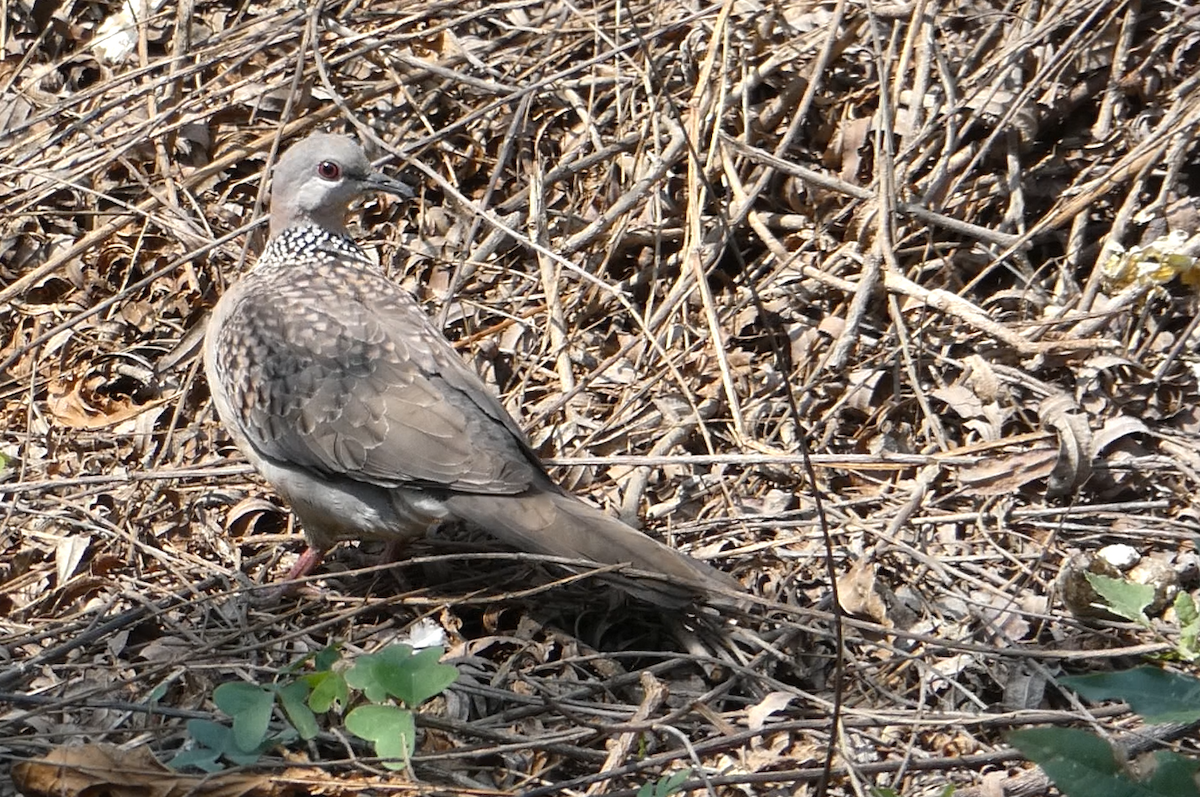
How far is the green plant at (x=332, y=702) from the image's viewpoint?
310cm

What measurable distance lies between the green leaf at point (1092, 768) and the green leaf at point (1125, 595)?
1.22 m

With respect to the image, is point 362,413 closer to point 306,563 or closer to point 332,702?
point 306,563

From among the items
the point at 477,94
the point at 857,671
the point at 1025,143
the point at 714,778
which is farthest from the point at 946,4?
the point at 714,778

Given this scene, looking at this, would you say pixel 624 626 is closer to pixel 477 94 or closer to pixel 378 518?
pixel 378 518

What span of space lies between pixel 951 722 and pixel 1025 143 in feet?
8.77

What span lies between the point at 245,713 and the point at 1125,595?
2224mm

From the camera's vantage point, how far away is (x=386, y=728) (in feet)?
10.2

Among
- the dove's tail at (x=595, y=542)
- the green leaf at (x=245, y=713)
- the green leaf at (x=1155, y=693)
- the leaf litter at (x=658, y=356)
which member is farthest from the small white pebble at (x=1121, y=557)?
the green leaf at (x=245, y=713)

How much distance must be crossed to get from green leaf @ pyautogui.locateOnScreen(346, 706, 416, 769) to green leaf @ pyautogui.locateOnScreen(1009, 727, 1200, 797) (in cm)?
145

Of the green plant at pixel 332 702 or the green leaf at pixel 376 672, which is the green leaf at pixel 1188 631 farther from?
the green leaf at pixel 376 672

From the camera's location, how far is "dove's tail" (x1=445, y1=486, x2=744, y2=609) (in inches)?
148

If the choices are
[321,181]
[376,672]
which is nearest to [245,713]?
[376,672]

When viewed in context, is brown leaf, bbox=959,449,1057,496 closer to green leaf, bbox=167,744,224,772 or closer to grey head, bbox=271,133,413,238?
grey head, bbox=271,133,413,238

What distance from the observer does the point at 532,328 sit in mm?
5227
